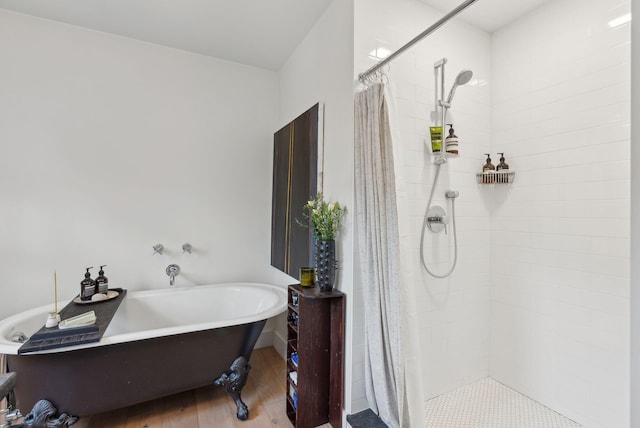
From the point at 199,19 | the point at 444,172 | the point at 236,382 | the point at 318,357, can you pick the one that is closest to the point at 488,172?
the point at 444,172

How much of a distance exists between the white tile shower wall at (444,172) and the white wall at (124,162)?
1.55 metres

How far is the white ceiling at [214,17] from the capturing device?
2129 millimetres

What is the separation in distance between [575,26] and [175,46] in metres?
2.98

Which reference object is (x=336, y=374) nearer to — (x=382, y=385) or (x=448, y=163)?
(x=382, y=385)

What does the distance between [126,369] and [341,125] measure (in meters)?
1.95

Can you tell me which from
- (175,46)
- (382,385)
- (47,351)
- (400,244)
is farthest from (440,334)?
(175,46)

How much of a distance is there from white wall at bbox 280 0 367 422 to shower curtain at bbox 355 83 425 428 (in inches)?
3.2

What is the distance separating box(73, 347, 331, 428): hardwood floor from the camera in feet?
6.48

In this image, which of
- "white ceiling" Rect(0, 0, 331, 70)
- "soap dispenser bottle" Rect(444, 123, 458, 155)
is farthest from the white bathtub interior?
"white ceiling" Rect(0, 0, 331, 70)

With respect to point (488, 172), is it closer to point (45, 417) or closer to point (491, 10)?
point (491, 10)

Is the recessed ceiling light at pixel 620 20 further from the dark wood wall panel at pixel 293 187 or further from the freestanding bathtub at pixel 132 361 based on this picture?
the freestanding bathtub at pixel 132 361

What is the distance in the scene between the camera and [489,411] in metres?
1.98

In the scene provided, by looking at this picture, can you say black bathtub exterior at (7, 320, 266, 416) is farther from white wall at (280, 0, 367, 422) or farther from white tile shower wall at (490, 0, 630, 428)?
white tile shower wall at (490, 0, 630, 428)

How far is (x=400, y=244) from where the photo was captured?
160 centimetres
